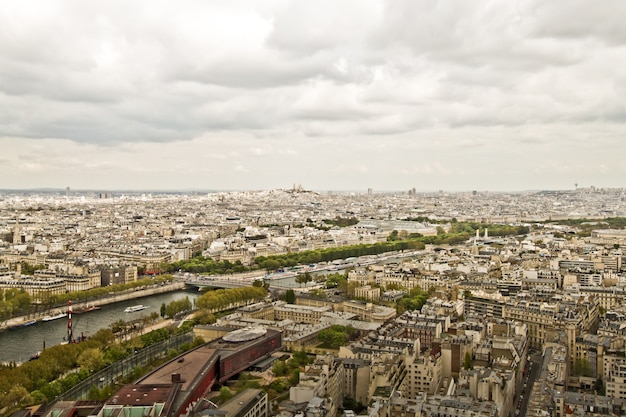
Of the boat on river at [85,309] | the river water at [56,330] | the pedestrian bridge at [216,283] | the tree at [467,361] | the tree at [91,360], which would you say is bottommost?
the river water at [56,330]

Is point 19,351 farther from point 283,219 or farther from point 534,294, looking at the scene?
point 283,219

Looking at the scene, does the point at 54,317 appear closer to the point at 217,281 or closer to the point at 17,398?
the point at 217,281

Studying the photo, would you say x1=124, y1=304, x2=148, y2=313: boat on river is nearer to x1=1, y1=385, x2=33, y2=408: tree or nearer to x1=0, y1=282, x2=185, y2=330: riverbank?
x1=0, y1=282, x2=185, y2=330: riverbank

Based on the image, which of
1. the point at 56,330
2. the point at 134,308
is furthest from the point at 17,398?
the point at 134,308

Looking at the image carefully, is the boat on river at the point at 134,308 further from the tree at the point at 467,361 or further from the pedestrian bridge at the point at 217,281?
the tree at the point at 467,361

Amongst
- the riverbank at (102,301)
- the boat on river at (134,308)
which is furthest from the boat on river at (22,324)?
the boat on river at (134,308)

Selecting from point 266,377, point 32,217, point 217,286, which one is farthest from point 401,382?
point 32,217

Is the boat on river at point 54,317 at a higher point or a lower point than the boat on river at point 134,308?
lower
